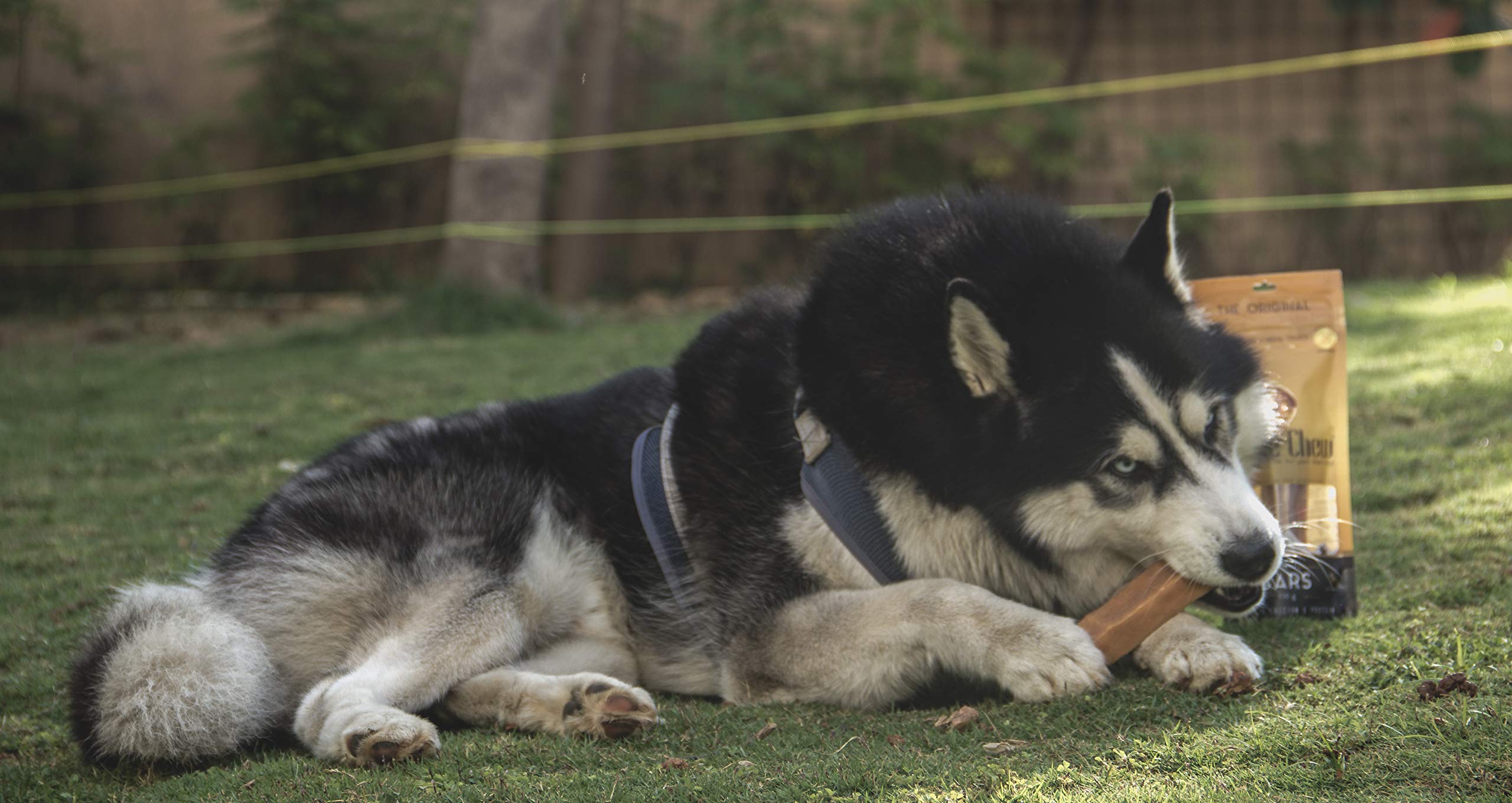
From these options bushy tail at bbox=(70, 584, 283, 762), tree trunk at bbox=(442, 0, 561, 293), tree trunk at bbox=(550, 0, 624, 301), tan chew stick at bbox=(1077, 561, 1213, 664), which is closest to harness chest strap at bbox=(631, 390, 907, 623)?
tan chew stick at bbox=(1077, 561, 1213, 664)

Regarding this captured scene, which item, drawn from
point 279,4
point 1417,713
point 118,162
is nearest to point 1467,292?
point 1417,713

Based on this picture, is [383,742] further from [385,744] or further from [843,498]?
[843,498]

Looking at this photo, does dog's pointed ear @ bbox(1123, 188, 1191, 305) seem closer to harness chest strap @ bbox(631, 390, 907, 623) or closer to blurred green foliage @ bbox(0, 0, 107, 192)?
harness chest strap @ bbox(631, 390, 907, 623)

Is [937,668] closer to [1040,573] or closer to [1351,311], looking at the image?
[1040,573]

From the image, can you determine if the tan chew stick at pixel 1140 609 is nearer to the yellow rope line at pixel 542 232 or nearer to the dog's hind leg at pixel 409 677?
the dog's hind leg at pixel 409 677

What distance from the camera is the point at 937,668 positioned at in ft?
9.12

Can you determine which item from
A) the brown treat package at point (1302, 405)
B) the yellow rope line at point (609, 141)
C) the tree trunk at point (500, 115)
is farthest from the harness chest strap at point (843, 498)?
the yellow rope line at point (609, 141)

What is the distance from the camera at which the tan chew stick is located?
2.68m

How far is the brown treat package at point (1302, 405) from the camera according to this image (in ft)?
10.1

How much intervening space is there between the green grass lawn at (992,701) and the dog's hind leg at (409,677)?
7 cm

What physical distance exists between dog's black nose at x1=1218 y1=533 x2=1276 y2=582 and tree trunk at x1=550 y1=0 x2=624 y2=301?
8309 millimetres

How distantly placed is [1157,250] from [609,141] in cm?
750

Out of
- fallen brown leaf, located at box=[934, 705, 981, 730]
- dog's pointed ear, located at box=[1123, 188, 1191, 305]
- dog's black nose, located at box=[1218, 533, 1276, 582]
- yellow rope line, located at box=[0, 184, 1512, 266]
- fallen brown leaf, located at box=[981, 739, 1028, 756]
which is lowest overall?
fallen brown leaf, located at box=[934, 705, 981, 730]

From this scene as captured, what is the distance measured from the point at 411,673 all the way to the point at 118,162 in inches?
390
